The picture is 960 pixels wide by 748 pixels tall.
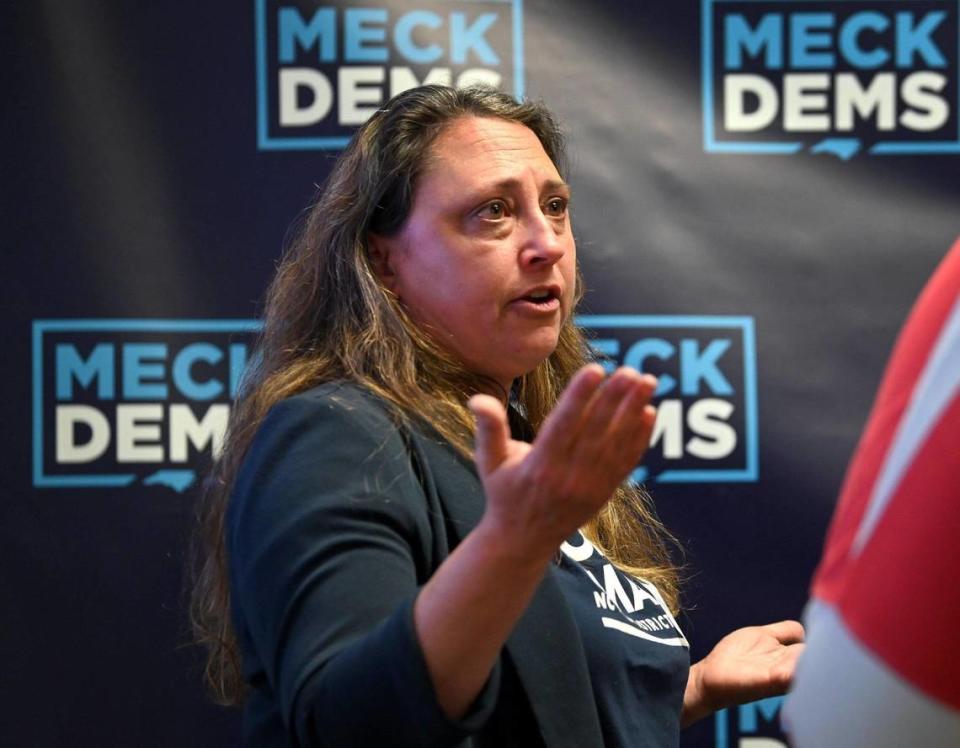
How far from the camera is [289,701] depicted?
0.97 metres

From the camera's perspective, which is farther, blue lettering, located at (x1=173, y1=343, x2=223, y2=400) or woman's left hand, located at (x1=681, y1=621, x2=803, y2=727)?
blue lettering, located at (x1=173, y1=343, x2=223, y2=400)

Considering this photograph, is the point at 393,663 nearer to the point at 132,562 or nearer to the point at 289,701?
the point at 289,701

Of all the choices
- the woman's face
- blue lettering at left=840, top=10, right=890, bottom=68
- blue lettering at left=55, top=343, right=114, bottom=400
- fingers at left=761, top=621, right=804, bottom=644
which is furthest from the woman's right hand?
blue lettering at left=840, top=10, right=890, bottom=68

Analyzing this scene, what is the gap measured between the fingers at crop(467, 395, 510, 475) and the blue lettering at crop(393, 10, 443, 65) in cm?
Answer: 135

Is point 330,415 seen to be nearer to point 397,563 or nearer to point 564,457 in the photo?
point 397,563

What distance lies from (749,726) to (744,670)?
73 cm

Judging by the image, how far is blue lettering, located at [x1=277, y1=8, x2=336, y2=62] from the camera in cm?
211

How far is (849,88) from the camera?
212 cm

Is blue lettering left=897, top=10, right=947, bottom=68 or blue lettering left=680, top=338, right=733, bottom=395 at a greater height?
blue lettering left=897, top=10, right=947, bottom=68

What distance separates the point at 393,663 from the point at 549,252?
1.92 feet

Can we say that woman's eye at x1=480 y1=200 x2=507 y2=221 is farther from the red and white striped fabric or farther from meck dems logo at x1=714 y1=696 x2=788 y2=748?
meck dems logo at x1=714 y1=696 x2=788 y2=748

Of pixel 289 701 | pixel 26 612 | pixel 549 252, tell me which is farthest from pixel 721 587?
pixel 289 701

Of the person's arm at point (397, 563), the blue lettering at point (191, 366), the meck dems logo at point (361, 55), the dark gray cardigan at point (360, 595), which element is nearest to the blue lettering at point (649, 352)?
the meck dems logo at point (361, 55)

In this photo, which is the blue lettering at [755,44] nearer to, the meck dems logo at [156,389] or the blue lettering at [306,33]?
the meck dems logo at [156,389]
